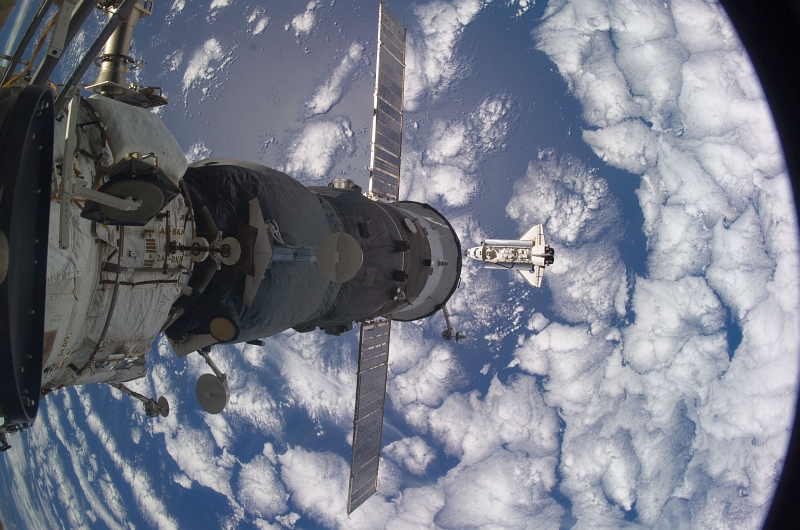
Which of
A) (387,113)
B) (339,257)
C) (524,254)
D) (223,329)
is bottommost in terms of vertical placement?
(223,329)

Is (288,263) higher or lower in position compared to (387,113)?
lower

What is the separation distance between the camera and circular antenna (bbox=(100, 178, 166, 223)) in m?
3.15

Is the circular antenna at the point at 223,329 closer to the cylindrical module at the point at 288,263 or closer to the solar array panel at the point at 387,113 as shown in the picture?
the cylindrical module at the point at 288,263

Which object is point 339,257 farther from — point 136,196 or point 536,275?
point 536,275

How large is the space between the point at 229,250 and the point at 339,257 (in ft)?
4.29

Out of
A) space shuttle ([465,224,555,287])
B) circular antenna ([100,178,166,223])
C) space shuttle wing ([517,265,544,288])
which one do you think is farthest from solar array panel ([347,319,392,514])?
circular antenna ([100,178,166,223])

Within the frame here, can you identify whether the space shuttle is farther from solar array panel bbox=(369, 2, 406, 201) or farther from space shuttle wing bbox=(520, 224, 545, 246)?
solar array panel bbox=(369, 2, 406, 201)

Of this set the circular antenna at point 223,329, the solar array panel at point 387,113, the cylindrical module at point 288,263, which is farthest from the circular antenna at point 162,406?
the solar array panel at point 387,113

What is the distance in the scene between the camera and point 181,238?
4156 mm

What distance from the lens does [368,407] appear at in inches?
442

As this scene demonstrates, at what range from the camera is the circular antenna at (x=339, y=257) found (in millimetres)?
5211

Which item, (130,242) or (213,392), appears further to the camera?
A: (213,392)

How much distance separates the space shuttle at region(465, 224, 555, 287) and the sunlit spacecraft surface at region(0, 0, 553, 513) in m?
6.27

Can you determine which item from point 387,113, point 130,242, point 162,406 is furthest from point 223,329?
point 387,113
